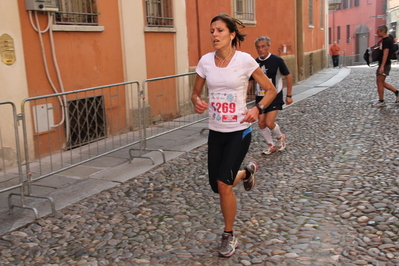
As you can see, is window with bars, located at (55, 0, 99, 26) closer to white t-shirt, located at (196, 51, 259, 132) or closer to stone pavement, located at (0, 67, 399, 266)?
stone pavement, located at (0, 67, 399, 266)

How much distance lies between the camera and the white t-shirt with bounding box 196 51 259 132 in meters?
3.54

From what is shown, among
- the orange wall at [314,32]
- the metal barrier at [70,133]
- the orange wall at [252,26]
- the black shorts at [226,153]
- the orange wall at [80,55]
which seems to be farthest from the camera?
the orange wall at [314,32]

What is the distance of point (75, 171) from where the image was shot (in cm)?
621

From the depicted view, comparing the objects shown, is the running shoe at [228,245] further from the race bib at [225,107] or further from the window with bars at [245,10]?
the window with bars at [245,10]

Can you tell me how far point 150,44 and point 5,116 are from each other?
4.08 m

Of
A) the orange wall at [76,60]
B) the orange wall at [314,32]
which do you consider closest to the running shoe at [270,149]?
the orange wall at [76,60]

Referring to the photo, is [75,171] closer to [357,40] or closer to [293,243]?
[293,243]

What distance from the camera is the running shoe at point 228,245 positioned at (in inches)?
136

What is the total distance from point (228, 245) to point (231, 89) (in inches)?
47.0

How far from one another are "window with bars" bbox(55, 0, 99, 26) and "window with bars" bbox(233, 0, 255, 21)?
692cm

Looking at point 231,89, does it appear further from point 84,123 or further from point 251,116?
point 84,123

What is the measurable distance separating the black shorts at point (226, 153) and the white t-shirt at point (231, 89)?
66mm

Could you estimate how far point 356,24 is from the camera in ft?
152

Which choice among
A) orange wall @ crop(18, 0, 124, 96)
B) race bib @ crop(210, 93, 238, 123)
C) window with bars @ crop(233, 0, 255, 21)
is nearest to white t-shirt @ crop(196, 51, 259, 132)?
race bib @ crop(210, 93, 238, 123)
